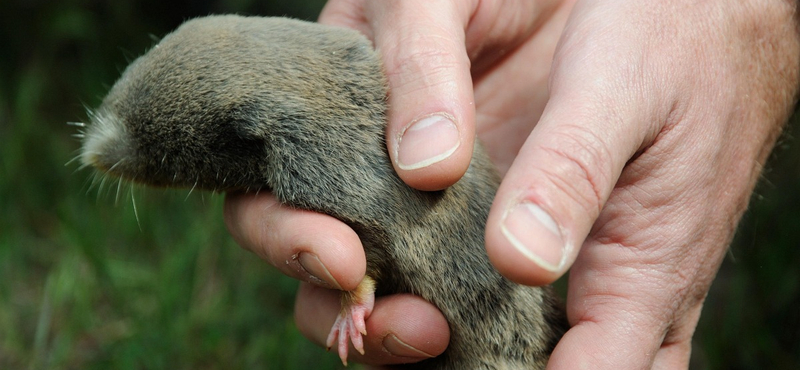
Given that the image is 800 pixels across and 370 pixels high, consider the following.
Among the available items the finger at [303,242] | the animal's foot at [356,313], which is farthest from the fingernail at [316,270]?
the animal's foot at [356,313]

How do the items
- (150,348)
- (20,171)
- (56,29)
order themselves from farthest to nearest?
(56,29), (20,171), (150,348)

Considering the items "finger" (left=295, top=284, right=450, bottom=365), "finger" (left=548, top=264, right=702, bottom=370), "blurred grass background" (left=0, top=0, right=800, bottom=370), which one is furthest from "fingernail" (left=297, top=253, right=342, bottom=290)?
"blurred grass background" (left=0, top=0, right=800, bottom=370)

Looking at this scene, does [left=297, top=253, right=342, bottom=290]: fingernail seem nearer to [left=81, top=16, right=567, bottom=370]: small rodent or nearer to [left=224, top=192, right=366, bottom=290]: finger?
[left=224, top=192, right=366, bottom=290]: finger

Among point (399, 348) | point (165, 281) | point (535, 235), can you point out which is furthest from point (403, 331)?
point (165, 281)

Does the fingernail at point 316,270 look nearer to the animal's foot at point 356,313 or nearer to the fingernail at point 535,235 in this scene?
the animal's foot at point 356,313

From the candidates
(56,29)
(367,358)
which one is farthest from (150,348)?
(56,29)

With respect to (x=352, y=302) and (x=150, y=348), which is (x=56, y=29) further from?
(x=352, y=302)
